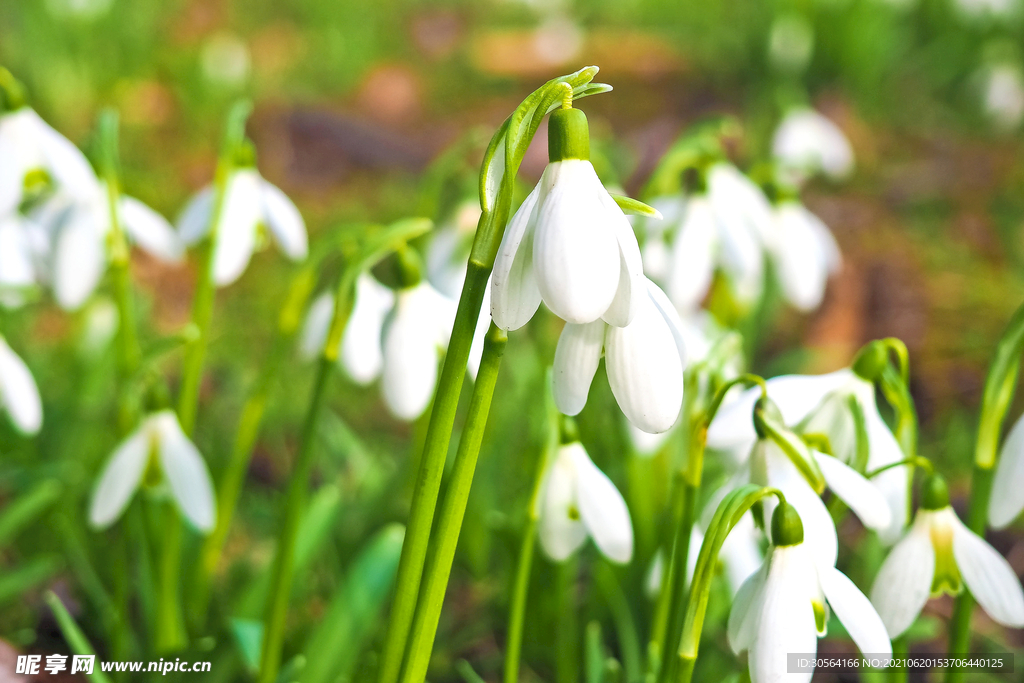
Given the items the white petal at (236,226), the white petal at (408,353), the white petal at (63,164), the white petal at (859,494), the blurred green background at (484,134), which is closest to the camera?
the white petal at (859,494)

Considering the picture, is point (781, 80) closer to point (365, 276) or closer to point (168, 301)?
→ point (168, 301)

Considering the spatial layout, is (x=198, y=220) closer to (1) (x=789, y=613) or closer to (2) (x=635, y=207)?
(2) (x=635, y=207)

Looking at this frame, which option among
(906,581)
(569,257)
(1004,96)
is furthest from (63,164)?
(1004,96)

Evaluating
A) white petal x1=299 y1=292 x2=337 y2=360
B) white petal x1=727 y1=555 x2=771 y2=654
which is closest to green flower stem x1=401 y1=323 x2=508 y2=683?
white petal x1=727 y1=555 x2=771 y2=654

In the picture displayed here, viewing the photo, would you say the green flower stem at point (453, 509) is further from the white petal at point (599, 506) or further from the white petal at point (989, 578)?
the white petal at point (989, 578)

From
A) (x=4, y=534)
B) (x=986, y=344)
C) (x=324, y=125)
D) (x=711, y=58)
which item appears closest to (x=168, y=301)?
(x=324, y=125)

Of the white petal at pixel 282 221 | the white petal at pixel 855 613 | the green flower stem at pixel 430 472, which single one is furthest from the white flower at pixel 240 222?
the white petal at pixel 855 613

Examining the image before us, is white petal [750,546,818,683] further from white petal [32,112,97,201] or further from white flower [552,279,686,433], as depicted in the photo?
white petal [32,112,97,201]
